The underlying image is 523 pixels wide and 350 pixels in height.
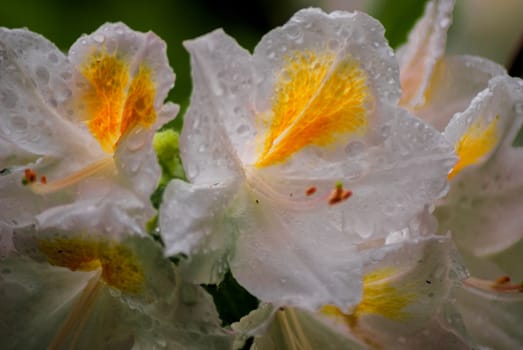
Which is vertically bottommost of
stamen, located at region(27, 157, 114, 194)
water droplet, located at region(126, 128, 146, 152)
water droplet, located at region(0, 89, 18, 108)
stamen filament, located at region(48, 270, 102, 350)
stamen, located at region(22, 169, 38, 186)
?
stamen filament, located at region(48, 270, 102, 350)

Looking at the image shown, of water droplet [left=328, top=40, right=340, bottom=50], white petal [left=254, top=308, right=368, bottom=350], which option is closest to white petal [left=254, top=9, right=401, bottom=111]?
water droplet [left=328, top=40, right=340, bottom=50]

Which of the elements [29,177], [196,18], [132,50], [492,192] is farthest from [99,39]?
[196,18]

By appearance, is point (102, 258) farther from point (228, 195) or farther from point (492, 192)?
point (492, 192)

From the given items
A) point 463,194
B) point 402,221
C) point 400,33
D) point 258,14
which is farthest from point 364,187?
point 258,14

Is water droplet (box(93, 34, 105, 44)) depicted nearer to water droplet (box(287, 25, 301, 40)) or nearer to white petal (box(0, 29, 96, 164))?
white petal (box(0, 29, 96, 164))

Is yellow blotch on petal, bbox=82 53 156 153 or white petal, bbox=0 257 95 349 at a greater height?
yellow blotch on petal, bbox=82 53 156 153

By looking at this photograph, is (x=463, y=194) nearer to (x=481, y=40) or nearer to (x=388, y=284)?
(x=388, y=284)
